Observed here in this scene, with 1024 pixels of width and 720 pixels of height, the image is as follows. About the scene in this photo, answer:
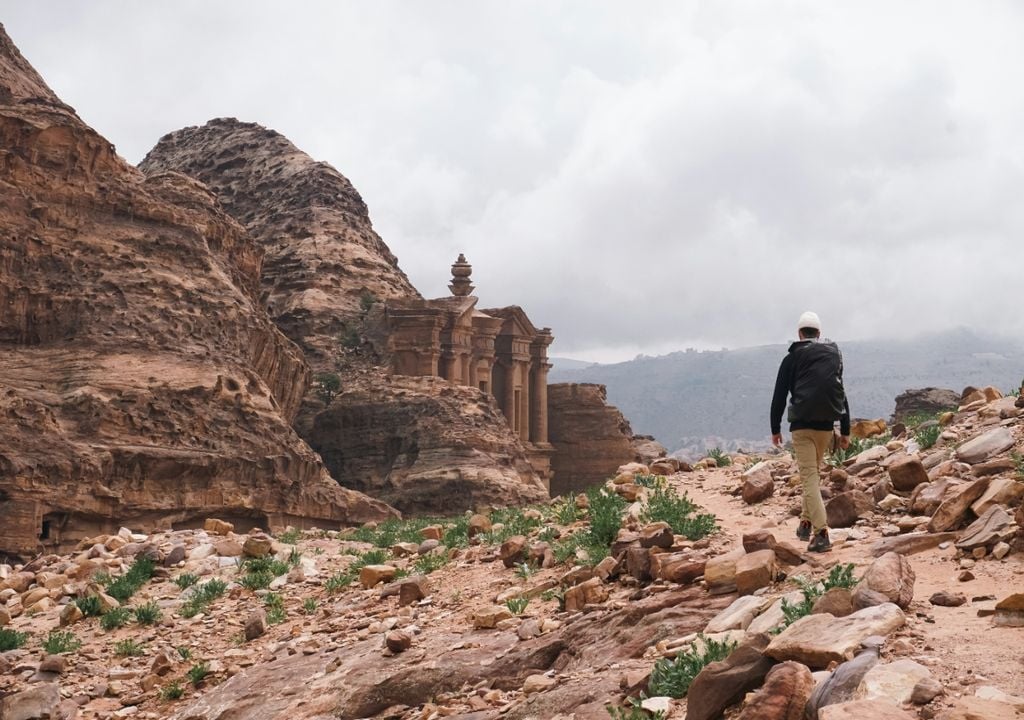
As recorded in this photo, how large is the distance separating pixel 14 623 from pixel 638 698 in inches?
412

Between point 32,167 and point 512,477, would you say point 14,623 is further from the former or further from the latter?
point 512,477

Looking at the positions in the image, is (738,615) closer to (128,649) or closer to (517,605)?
(517,605)

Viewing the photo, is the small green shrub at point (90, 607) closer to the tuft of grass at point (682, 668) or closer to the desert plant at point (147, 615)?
the desert plant at point (147, 615)

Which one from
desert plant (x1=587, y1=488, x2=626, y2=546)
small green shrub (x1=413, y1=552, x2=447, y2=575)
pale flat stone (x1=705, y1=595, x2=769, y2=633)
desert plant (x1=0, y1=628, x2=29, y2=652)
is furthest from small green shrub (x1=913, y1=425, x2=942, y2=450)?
desert plant (x1=0, y1=628, x2=29, y2=652)

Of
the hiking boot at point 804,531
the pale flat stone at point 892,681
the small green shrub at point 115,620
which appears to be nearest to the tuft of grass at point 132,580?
the small green shrub at point 115,620

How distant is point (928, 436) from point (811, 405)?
3.75 m

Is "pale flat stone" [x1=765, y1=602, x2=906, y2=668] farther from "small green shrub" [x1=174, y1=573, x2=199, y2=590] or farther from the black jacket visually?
"small green shrub" [x1=174, y1=573, x2=199, y2=590]

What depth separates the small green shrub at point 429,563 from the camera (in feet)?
40.1

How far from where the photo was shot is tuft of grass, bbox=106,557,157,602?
14.1 metres

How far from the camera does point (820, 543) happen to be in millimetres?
8078

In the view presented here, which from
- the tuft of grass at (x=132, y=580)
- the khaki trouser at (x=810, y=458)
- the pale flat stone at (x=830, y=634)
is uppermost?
the khaki trouser at (x=810, y=458)

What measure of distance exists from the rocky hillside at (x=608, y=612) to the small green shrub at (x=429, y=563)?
0.19 ft

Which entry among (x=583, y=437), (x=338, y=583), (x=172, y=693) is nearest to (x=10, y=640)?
(x=172, y=693)

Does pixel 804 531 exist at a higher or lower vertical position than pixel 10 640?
higher
